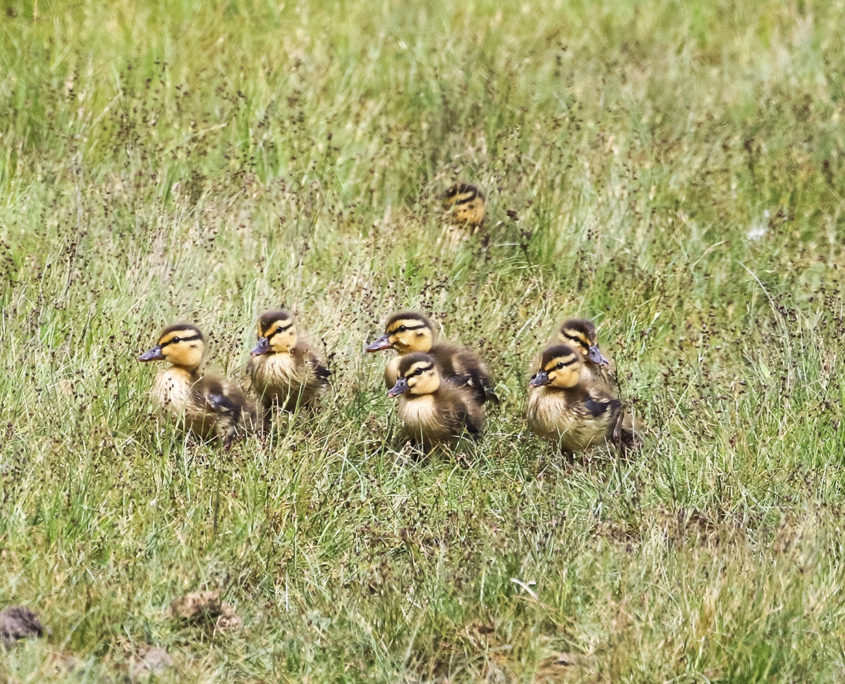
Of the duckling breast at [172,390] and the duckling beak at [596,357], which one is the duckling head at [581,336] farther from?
the duckling breast at [172,390]

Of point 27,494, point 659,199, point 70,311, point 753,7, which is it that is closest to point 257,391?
point 70,311

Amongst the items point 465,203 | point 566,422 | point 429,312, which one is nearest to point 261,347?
point 429,312

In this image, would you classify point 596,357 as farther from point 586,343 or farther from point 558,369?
point 558,369

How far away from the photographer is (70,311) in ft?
20.5

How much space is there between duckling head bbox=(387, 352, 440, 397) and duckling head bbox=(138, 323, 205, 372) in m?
0.85

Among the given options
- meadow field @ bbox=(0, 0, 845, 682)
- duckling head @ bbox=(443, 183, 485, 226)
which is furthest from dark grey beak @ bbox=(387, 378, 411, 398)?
duckling head @ bbox=(443, 183, 485, 226)

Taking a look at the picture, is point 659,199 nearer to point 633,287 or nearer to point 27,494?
point 633,287

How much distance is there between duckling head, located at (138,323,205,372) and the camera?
5797 millimetres

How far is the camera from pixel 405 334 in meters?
6.23

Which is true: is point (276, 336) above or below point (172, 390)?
above

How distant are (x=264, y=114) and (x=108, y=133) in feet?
3.08

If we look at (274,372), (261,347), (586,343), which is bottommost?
(274,372)

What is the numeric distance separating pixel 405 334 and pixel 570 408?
2.82ft

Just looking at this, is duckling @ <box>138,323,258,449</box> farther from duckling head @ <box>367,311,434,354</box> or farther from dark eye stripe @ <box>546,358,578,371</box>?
dark eye stripe @ <box>546,358,578,371</box>
